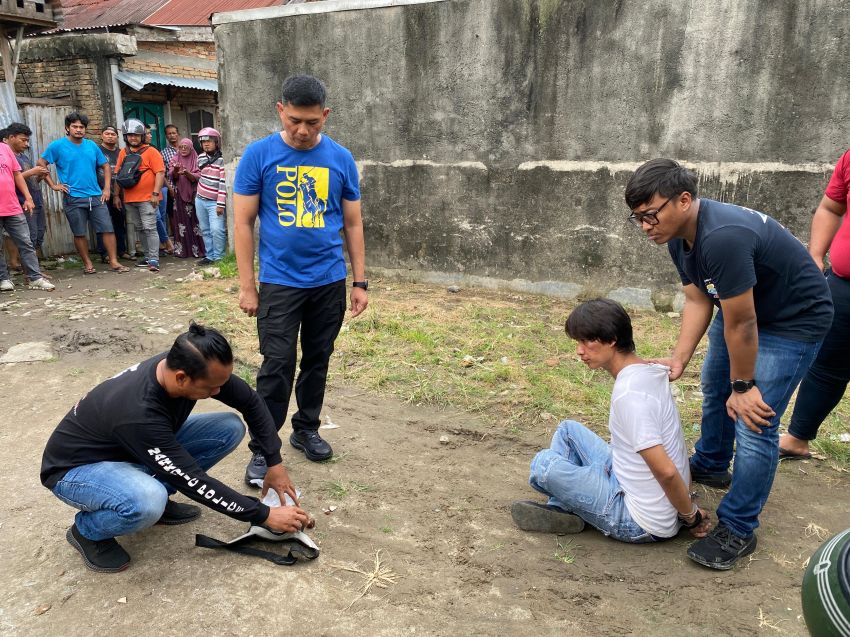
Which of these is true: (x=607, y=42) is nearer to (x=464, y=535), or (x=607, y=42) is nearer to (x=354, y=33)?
(x=354, y=33)

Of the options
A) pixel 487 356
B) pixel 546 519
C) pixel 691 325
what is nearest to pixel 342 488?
pixel 546 519

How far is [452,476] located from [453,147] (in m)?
4.51

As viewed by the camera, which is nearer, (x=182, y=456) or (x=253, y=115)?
(x=182, y=456)

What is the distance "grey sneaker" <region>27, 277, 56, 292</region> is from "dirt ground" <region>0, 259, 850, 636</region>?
424cm

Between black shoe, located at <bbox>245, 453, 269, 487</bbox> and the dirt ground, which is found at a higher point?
black shoe, located at <bbox>245, 453, 269, 487</bbox>

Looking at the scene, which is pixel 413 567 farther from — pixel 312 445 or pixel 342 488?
pixel 312 445

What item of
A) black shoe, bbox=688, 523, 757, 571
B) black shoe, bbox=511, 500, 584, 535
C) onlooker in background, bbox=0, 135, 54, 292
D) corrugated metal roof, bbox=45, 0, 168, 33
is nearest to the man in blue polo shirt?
black shoe, bbox=511, 500, 584, 535

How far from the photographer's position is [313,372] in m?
3.63

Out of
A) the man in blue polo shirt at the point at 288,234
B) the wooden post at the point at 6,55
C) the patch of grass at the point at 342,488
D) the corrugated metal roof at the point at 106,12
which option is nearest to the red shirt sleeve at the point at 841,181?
the man in blue polo shirt at the point at 288,234

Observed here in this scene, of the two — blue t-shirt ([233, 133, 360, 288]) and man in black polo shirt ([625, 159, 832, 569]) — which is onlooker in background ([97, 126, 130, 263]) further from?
man in black polo shirt ([625, 159, 832, 569])

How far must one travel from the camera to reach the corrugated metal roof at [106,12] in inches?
484

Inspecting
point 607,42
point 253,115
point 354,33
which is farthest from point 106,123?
point 607,42

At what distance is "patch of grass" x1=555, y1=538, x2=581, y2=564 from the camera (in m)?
2.81

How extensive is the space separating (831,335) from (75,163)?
8.45m
